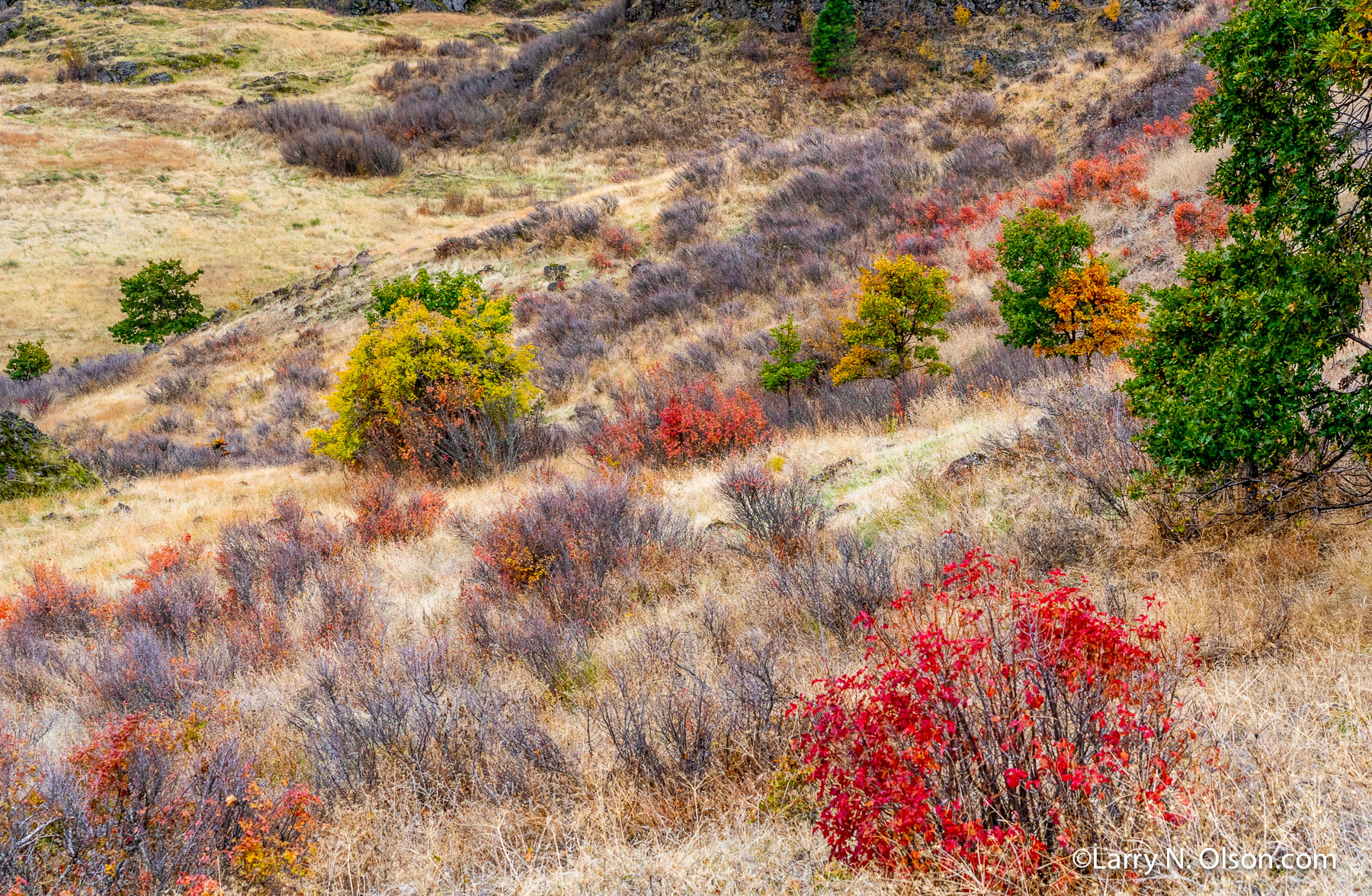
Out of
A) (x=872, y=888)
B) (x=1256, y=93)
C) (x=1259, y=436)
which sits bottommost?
(x=872, y=888)

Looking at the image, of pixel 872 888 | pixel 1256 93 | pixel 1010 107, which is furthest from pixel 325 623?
pixel 1010 107

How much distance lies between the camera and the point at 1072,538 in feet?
15.0

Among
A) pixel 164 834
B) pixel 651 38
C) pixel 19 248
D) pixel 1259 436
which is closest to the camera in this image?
pixel 164 834

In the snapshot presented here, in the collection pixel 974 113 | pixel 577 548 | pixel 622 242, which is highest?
pixel 974 113

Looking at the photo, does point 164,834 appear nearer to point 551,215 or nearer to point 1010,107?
point 551,215

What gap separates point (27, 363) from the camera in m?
27.0

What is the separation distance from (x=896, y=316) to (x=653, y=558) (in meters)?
6.87

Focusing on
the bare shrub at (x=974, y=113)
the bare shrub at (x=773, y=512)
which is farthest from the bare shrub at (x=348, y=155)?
the bare shrub at (x=773, y=512)

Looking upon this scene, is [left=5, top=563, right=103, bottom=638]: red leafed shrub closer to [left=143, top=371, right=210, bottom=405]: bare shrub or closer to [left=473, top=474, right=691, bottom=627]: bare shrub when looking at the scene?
[left=473, top=474, right=691, bottom=627]: bare shrub

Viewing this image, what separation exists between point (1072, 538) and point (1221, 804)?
2610 mm

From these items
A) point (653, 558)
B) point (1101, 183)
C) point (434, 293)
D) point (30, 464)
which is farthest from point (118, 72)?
point (653, 558)

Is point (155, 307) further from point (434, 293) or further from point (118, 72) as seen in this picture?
point (118, 72)

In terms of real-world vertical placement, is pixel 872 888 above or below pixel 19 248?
below

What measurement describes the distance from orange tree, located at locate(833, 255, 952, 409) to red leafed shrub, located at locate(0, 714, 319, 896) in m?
9.11
